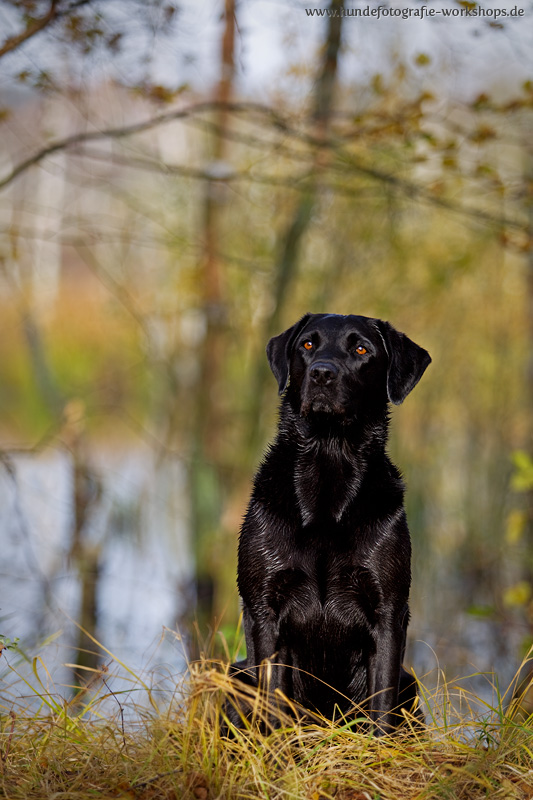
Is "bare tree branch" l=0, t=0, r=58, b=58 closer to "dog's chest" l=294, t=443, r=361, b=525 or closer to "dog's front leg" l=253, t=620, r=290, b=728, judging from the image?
"dog's chest" l=294, t=443, r=361, b=525

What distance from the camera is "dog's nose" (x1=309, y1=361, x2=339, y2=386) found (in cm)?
313

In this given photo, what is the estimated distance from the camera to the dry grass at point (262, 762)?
2.61m

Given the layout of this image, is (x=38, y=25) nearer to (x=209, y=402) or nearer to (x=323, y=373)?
(x=323, y=373)

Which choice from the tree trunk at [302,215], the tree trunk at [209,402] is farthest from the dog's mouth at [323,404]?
the tree trunk at [209,402]

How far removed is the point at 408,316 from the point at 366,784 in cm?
1024

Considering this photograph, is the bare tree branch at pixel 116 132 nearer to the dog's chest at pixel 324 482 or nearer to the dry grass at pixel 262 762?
the dog's chest at pixel 324 482

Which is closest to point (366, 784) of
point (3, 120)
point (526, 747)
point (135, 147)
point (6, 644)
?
point (526, 747)

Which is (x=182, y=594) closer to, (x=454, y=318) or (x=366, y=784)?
(x=454, y=318)

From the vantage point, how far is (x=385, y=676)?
2.94m

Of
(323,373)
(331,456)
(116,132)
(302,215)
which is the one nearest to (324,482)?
(331,456)

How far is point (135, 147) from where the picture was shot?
22.8 feet

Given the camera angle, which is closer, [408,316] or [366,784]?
[366,784]

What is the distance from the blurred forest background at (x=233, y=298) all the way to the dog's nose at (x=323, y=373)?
2.02 m

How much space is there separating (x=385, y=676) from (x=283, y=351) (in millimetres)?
1354
